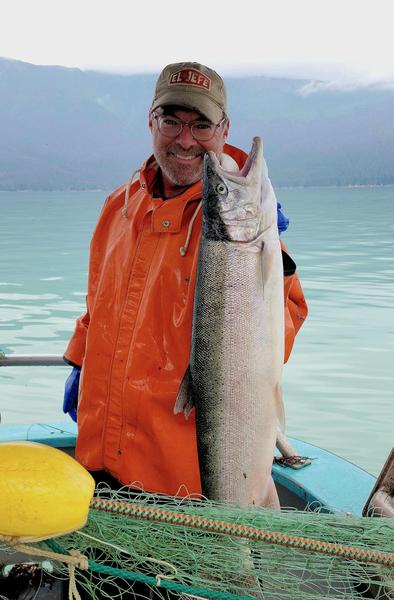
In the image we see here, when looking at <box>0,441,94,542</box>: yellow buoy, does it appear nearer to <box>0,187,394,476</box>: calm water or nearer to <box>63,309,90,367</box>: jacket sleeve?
<box>63,309,90,367</box>: jacket sleeve

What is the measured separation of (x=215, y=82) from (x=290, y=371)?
9.59 m

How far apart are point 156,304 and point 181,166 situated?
1.69ft

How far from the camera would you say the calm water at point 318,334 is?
34.4 ft

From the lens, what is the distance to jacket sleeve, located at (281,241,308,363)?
2385mm

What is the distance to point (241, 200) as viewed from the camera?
221 centimetres

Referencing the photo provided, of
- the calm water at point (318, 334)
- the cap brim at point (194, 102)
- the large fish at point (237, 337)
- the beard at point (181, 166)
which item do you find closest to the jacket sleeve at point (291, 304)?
the large fish at point (237, 337)

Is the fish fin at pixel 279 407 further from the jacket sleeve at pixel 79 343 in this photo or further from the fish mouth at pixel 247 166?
the jacket sleeve at pixel 79 343

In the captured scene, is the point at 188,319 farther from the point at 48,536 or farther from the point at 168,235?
the point at 48,536

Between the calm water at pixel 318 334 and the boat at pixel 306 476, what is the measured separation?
5832mm

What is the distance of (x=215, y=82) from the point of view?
2.86 metres

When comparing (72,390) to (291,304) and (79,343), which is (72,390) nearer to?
(79,343)

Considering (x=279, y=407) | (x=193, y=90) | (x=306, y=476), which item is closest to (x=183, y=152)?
(x=193, y=90)

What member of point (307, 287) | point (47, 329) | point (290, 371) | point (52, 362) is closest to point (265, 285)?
point (52, 362)

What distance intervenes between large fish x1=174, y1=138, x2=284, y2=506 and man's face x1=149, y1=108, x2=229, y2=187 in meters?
0.51
